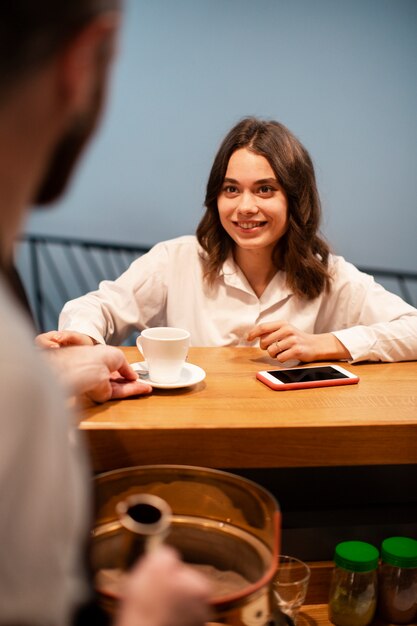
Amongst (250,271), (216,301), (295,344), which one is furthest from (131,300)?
(295,344)

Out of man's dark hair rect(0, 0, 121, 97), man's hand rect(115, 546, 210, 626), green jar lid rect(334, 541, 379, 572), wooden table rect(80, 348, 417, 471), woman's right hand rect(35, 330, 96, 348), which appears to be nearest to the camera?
man's dark hair rect(0, 0, 121, 97)

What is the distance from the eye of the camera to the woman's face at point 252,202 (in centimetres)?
203

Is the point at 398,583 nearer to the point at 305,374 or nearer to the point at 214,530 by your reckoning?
the point at 305,374

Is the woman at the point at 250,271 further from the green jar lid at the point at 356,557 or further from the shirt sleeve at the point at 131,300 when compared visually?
the green jar lid at the point at 356,557

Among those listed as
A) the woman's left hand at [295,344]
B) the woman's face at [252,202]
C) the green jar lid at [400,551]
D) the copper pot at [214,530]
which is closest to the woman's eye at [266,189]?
the woman's face at [252,202]

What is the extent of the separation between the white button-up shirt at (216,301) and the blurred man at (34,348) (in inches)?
60.6

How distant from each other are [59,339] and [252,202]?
0.81 meters

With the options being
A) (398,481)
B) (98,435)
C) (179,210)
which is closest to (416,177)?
(179,210)

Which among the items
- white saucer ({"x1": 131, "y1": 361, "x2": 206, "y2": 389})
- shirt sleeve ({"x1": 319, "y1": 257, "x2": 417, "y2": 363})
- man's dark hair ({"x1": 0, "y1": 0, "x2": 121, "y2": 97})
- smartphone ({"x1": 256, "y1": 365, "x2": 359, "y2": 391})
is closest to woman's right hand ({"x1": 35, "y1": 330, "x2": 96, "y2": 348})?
white saucer ({"x1": 131, "y1": 361, "x2": 206, "y2": 389})

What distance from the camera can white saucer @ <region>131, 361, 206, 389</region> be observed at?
1263 millimetres

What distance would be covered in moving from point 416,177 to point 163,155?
1527 millimetres

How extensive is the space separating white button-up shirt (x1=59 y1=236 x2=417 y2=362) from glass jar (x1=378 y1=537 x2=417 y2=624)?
903 millimetres

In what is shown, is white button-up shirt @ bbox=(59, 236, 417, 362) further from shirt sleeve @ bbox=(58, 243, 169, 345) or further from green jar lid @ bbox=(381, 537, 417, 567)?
green jar lid @ bbox=(381, 537, 417, 567)

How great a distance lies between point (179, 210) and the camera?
154 inches
